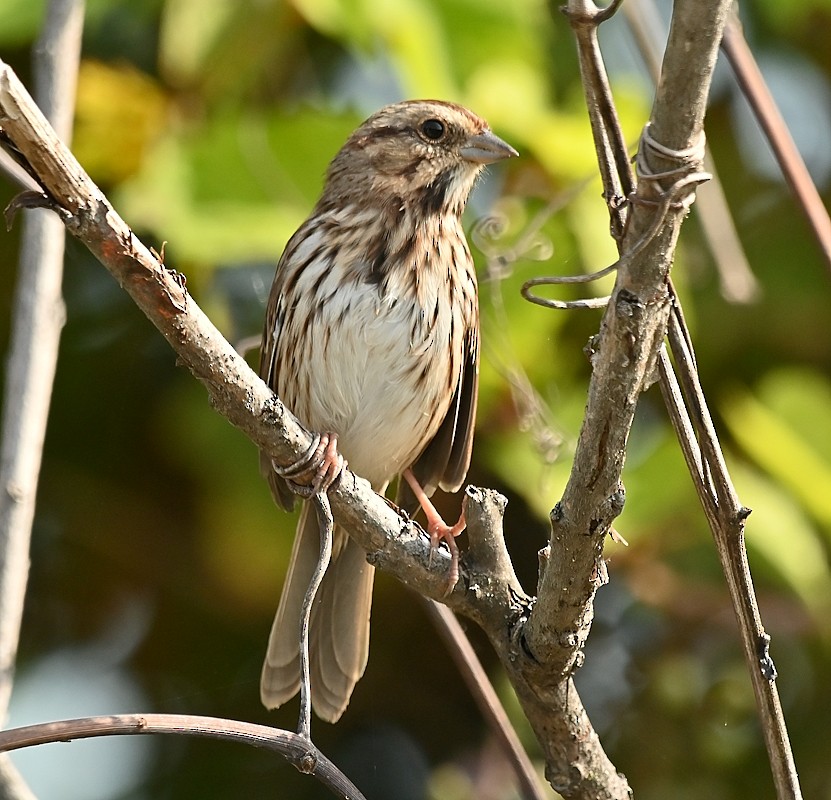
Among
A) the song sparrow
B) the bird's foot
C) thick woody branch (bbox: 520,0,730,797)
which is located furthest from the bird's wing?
thick woody branch (bbox: 520,0,730,797)

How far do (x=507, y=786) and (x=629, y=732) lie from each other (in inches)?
13.4

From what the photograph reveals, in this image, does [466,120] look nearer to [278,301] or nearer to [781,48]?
[278,301]

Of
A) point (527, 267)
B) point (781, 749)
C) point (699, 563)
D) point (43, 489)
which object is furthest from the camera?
point (43, 489)

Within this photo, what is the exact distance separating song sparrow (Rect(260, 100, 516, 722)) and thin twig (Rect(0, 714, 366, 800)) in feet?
4.00

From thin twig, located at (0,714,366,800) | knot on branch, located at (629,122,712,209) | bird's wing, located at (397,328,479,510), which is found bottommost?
thin twig, located at (0,714,366,800)

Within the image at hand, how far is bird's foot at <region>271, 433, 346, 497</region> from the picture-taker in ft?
6.54

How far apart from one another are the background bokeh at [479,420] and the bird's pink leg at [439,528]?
0.18 meters

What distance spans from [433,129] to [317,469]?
1272 millimetres

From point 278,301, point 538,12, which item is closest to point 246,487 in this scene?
point 278,301

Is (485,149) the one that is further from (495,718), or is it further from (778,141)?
(495,718)

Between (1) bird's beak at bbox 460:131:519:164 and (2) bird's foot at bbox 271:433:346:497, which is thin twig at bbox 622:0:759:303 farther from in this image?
(2) bird's foot at bbox 271:433:346:497

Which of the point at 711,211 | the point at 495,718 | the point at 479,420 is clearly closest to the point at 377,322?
the point at 479,420

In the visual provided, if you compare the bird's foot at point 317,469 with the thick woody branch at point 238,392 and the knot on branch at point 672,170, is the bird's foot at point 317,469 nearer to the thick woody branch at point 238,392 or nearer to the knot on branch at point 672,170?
the thick woody branch at point 238,392

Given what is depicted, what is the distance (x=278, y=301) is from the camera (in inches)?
117
